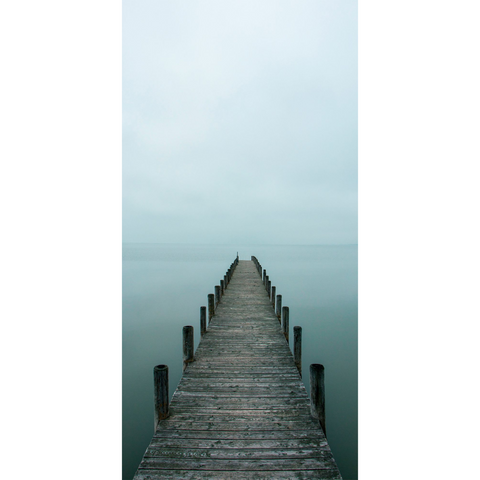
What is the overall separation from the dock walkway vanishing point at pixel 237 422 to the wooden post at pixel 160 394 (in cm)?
1

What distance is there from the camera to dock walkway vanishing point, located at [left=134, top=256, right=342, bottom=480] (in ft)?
10.4

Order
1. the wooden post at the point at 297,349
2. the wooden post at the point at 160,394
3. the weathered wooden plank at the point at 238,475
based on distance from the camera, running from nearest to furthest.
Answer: the weathered wooden plank at the point at 238,475, the wooden post at the point at 160,394, the wooden post at the point at 297,349

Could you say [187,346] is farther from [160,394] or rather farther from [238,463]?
[238,463]

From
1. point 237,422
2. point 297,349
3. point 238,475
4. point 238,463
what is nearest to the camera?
point 238,475

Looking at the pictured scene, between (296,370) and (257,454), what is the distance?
2358 mm

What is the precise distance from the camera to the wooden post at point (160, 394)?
3938mm

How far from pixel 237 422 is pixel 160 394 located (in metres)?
1.27

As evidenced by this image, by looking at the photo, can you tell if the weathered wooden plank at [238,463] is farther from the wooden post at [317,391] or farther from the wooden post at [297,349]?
the wooden post at [297,349]

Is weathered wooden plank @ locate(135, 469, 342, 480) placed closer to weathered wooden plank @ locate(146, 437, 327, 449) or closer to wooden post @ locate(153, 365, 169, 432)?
weathered wooden plank @ locate(146, 437, 327, 449)

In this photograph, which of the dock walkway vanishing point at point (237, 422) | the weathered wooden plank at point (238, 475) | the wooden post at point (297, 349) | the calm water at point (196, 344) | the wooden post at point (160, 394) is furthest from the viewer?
the calm water at point (196, 344)

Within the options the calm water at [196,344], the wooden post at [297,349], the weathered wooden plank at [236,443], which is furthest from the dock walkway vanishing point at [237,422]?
the calm water at [196,344]

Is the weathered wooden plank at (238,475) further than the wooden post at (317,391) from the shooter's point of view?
No

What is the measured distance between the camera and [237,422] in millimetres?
3906

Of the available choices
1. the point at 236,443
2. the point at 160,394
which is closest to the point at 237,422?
the point at 236,443
